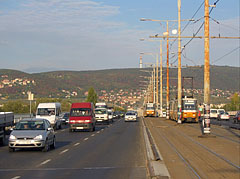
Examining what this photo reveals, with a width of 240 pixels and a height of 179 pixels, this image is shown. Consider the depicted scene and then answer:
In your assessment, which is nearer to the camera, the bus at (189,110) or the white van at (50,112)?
the white van at (50,112)

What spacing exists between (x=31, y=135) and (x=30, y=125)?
1511 millimetres

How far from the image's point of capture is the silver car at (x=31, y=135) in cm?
2116

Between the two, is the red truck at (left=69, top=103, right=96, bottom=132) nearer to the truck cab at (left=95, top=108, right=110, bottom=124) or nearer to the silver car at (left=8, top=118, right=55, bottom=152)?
the silver car at (left=8, top=118, right=55, bottom=152)

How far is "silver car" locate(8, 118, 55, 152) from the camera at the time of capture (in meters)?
21.2

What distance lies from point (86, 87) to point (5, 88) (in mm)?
45397

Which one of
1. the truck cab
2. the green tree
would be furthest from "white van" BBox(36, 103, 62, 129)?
the green tree

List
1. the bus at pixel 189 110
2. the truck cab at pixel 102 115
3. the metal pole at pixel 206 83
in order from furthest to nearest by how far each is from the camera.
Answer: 1. the bus at pixel 189 110
2. the truck cab at pixel 102 115
3. the metal pole at pixel 206 83

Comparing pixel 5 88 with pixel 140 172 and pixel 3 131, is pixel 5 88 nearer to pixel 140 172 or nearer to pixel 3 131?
pixel 3 131

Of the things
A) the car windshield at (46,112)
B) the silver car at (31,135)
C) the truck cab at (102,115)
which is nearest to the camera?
the silver car at (31,135)

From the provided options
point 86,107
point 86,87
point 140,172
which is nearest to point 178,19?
point 86,107

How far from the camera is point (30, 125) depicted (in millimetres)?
22672

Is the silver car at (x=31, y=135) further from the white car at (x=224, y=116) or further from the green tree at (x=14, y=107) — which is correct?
the green tree at (x=14, y=107)

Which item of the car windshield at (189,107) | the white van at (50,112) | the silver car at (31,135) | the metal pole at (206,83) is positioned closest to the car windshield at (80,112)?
the white van at (50,112)

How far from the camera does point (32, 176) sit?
13.8 metres
